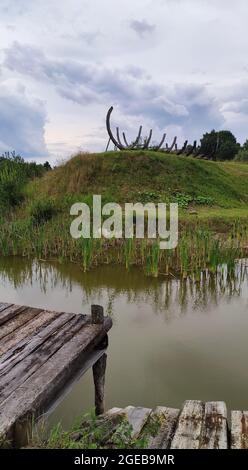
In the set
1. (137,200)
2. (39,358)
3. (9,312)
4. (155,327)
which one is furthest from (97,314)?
(137,200)

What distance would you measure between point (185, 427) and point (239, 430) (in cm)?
33

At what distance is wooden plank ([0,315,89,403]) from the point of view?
2.63 meters

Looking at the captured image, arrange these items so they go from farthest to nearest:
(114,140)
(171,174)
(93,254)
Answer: (114,140)
(171,174)
(93,254)

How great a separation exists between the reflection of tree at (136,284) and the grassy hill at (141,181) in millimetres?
5639

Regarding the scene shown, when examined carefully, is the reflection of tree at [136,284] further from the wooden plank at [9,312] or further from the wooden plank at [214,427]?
the wooden plank at [214,427]

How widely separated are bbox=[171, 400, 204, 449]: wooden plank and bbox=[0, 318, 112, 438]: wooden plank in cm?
82

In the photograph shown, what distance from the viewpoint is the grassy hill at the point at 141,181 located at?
1381 centimetres

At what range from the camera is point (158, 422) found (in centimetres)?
265

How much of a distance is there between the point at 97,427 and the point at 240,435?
2.85 ft

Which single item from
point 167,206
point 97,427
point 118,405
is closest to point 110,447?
point 97,427

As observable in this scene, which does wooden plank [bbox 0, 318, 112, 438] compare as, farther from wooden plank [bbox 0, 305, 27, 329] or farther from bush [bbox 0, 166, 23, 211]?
bush [bbox 0, 166, 23, 211]

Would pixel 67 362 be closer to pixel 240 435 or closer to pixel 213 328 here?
pixel 240 435

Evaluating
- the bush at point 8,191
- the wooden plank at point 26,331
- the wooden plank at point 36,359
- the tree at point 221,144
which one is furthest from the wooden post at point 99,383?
the tree at point 221,144

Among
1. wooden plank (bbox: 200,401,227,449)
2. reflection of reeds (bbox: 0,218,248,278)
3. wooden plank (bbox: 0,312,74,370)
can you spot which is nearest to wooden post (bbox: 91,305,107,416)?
wooden plank (bbox: 0,312,74,370)
